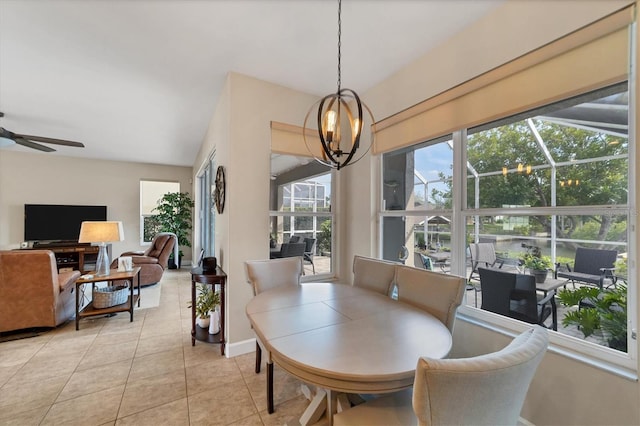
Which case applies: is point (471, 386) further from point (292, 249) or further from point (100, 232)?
point (100, 232)

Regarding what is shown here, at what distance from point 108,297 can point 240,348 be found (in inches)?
81.3

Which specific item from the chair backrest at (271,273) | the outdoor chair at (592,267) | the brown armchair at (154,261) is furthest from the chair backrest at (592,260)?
the brown armchair at (154,261)

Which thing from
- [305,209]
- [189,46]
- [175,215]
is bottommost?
[175,215]

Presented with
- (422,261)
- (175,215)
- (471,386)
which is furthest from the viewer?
(175,215)

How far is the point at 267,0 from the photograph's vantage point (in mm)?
1775

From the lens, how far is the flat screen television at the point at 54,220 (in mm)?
5878

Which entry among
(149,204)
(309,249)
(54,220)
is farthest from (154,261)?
(309,249)

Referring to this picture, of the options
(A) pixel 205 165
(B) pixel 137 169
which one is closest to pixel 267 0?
(A) pixel 205 165

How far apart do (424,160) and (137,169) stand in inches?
287

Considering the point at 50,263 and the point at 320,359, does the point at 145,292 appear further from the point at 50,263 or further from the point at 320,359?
the point at 320,359

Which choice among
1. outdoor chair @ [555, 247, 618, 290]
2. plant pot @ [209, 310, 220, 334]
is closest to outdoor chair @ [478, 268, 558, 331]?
outdoor chair @ [555, 247, 618, 290]

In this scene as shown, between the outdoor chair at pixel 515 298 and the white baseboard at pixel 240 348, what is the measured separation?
212 centimetres

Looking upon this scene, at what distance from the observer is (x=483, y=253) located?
202cm

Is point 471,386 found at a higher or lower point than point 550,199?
lower
